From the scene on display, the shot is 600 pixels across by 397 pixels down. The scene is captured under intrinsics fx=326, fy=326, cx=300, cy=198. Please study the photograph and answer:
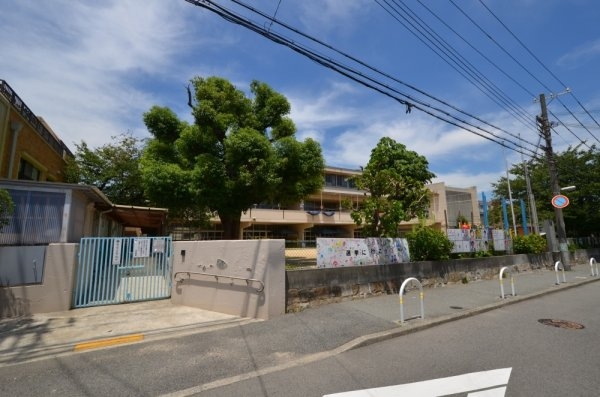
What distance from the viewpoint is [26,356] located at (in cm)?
509

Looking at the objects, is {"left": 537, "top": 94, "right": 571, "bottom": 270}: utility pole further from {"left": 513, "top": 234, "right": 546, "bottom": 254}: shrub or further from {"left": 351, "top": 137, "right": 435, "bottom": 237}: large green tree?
{"left": 351, "top": 137, "right": 435, "bottom": 237}: large green tree

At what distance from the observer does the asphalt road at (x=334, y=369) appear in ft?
12.9

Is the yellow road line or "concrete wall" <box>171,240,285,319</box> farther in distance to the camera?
"concrete wall" <box>171,240,285,319</box>

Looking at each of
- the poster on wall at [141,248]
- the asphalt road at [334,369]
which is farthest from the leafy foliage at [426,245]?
the poster on wall at [141,248]

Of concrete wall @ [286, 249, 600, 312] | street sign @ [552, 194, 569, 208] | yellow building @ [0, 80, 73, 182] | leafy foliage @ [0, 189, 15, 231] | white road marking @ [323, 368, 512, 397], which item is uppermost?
yellow building @ [0, 80, 73, 182]

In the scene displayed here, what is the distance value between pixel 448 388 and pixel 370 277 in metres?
5.56

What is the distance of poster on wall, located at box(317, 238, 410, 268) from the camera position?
8672mm

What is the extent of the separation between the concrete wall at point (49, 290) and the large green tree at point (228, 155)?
555cm

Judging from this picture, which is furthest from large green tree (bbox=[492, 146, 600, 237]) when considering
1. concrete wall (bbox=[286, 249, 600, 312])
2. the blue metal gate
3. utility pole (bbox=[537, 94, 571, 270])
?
the blue metal gate

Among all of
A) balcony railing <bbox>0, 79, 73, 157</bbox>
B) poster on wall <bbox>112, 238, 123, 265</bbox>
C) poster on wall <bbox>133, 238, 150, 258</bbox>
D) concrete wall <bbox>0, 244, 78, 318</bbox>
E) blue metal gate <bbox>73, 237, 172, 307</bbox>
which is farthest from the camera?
balcony railing <bbox>0, 79, 73, 157</bbox>

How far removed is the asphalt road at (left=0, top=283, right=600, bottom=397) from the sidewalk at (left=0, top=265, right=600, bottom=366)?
279 mm

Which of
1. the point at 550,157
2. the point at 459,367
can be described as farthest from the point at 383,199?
the point at 550,157

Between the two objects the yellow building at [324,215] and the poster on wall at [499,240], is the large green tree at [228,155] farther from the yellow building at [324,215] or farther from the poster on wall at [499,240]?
the poster on wall at [499,240]

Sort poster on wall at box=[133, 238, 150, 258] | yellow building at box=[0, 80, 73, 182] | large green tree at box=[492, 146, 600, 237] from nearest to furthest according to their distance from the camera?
poster on wall at box=[133, 238, 150, 258] → yellow building at box=[0, 80, 73, 182] → large green tree at box=[492, 146, 600, 237]
